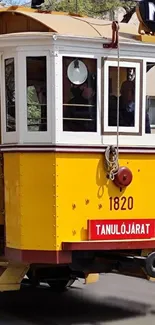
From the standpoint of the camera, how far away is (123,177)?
7.09 meters

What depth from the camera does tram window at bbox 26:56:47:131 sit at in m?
7.02

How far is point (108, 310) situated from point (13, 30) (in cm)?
362

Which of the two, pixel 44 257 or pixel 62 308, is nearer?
pixel 44 257

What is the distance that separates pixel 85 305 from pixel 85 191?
7.77ft

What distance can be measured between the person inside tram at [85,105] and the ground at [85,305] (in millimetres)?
2349

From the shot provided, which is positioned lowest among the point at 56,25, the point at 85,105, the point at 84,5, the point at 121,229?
the point at 121,229

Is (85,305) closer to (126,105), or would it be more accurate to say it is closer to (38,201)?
(38,201)

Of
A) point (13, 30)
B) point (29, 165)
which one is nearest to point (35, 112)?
point (29, 165)

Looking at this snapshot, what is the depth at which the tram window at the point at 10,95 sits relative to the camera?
23.7ft

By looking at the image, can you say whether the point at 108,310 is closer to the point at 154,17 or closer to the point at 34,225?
the point at 34,225

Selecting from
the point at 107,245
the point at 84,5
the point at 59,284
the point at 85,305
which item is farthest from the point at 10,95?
the point at 84,5

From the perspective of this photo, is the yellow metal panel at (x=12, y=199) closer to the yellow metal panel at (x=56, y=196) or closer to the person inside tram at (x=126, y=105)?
the yellow metal panel at (x=56, y=196)

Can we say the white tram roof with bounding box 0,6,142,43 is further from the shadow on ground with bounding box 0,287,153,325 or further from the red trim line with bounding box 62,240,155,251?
the shadow on ground with bounding box 0,287,153,325

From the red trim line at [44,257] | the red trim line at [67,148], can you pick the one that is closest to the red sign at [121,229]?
the red trim line at [44,257]
